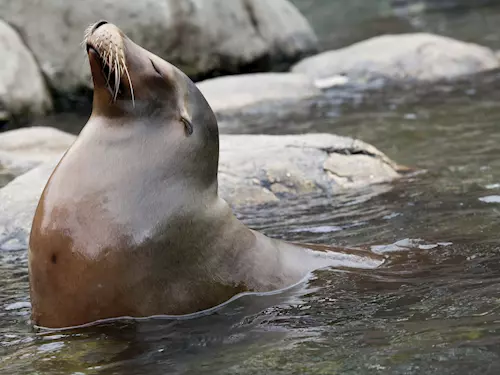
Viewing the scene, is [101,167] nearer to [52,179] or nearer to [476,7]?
[52,179]

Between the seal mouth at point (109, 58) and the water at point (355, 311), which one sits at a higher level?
the seal mouth at point (109, 58)

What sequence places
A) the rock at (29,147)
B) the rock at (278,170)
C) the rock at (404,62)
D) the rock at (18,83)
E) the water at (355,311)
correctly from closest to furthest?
the water at (355,311) → the rock at (278,170) → the rock at (29,147) → the rock at (18,83) → the rock at (404,62)

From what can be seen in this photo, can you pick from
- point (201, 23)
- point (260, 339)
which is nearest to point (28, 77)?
point (201, 23)

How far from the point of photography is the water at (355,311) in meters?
2.89

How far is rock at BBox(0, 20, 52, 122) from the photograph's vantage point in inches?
404

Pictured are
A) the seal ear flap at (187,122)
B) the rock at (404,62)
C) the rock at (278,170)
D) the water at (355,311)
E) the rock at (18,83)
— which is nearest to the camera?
the water at (355,311)

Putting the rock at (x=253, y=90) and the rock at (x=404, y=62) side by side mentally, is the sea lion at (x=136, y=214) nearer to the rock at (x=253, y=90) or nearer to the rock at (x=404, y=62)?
the rock at (x=253, y=90)

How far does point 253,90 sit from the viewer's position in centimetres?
1091

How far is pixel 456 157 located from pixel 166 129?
398 cm

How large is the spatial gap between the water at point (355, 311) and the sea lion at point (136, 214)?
119 mm

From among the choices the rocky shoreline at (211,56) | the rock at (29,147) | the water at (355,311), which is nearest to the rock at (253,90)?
the rocky shoreline at (211,56)

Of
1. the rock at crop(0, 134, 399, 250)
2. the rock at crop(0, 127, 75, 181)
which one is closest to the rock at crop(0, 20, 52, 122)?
the rock at crop(0, 127, 75, 181)

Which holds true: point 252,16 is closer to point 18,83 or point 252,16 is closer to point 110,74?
point 18,83

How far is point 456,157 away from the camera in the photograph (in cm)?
723
